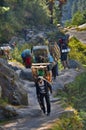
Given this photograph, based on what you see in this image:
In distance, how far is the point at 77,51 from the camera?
31.5m

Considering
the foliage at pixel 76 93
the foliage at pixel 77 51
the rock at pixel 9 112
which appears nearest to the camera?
the rock at pixel 9 112

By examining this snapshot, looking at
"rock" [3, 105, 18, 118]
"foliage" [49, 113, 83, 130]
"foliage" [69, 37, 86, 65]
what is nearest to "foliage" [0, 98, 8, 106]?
"rock" [3, 105, 18, 118]

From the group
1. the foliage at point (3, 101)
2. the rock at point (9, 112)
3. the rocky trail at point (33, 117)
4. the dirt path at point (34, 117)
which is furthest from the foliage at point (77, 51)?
the rock at point (9, 112)

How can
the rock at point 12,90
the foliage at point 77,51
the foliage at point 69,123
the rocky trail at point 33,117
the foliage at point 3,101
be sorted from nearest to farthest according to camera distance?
the foliage at point 69,123
the rocky trail at point 33,117
the foliage at point 3,101
the rock at point 12,90
the foliage at point 77,51

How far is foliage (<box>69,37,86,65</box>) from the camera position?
28191mm

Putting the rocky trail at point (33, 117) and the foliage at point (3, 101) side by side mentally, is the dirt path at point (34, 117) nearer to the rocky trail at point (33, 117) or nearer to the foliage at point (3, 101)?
the rocky trail at point (33, 117)

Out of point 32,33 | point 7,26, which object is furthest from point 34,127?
point 32,33

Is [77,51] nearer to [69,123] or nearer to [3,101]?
[3,101]

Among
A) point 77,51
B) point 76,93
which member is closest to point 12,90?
point 76,93

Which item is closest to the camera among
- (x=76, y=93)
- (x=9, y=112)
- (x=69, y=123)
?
(x=69, y=123)

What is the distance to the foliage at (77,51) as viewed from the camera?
28191 mm

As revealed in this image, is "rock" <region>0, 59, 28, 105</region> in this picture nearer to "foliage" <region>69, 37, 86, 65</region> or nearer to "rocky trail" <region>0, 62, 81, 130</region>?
"rocky trail" <region>0, 62, 81, 130</region>

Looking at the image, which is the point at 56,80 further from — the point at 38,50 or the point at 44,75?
the point at 44,75

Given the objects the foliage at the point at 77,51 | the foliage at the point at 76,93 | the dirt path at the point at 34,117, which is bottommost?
the foliage at the point at 77,51
